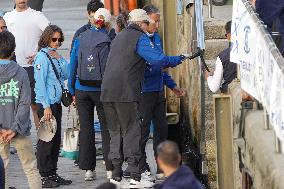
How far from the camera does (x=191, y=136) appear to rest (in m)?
14.0

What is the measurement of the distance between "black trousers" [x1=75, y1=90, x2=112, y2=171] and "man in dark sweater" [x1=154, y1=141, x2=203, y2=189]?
490cm

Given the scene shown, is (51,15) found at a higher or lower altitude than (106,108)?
higher

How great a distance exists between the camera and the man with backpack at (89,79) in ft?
39.8

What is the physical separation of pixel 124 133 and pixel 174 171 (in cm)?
430

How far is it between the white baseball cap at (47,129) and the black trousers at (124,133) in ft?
2.28

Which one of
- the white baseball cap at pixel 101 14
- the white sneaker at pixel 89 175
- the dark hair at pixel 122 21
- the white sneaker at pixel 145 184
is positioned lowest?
the white sneaker at pixel 145 184

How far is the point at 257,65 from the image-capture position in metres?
8.59

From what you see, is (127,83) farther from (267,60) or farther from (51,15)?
(51,15)

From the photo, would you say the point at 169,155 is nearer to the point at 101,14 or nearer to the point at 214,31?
the point at 101,14

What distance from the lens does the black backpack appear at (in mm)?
12125

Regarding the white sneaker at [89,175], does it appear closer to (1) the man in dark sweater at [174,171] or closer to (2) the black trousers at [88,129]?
(2) the black trousers at [88,129]

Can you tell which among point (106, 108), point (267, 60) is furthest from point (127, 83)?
point (267, 60)

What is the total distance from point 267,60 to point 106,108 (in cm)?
383

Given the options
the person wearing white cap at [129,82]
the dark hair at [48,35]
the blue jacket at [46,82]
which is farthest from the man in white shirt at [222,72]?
the dark hair at [48,35]
